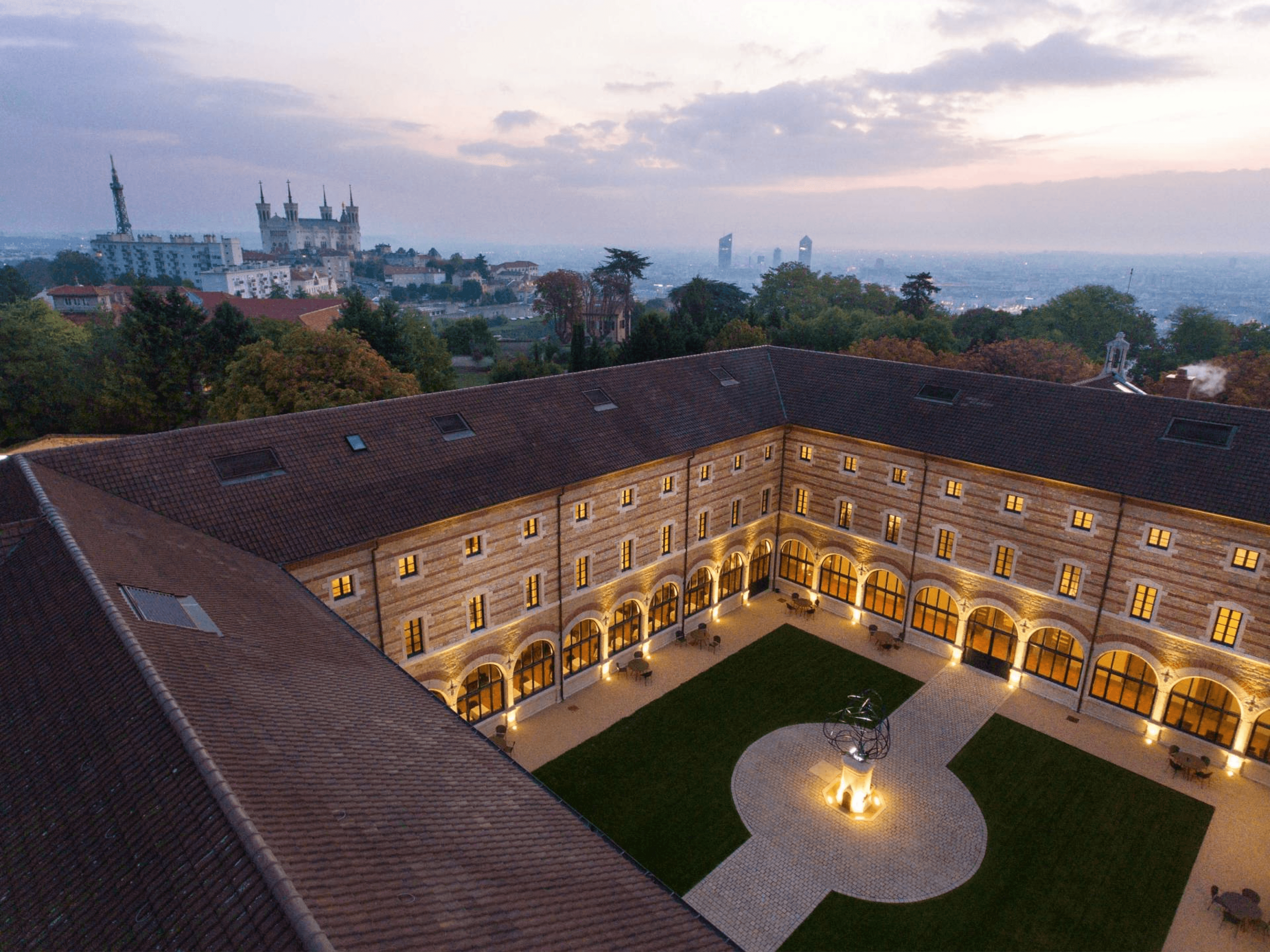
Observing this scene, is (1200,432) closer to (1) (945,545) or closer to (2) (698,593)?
(1) (945,545)

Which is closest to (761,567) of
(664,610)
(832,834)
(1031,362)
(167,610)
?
(664,610)

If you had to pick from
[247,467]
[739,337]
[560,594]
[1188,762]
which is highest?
[739,337]

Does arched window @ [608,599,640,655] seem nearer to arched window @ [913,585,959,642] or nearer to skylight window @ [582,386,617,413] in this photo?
skylight window @ [582,386,617,413]

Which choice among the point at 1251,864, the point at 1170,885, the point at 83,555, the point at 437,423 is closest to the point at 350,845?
the point at 83,555

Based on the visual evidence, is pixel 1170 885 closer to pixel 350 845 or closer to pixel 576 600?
pixel 576 600

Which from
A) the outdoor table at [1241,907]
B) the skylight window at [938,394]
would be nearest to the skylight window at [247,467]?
the skylight window at [938,394]

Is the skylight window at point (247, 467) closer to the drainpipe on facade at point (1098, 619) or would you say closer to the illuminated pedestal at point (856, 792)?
the illuminated pedestal at point (856, 792)

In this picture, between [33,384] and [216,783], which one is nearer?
[216,783]
